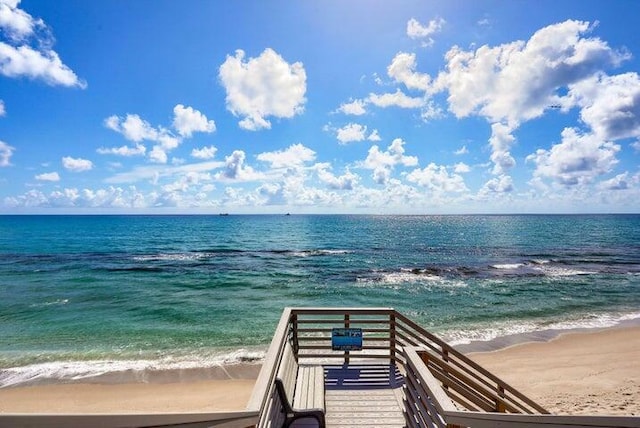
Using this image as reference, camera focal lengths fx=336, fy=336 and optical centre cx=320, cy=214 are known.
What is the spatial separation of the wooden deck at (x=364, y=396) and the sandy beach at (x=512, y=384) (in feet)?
13.8

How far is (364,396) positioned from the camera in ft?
20.3

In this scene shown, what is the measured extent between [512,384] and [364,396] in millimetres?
7122

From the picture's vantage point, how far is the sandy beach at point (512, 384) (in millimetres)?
9266

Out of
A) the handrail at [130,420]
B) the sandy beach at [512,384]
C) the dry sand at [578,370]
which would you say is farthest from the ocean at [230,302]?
the handrail at [130,420]

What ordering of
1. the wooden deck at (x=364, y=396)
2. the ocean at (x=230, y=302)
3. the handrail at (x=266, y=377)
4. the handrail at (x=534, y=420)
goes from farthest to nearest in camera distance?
the ocean at (x=230, y=302) → the wooden deck at (x=364, y=396) → the handrail at (x=266, y=377) → the handrail at (x=534, y=420)

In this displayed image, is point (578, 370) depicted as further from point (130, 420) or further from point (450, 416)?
point (130, 420)

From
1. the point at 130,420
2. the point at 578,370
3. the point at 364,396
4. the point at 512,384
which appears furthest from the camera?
the point at 578,370

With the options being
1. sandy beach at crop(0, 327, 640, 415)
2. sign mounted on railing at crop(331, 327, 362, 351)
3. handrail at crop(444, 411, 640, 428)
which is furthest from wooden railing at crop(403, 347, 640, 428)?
sandy beach at crop(0, 327, 640, 415)

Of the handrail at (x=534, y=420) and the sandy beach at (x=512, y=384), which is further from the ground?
the handrail at (x=534, y=420)

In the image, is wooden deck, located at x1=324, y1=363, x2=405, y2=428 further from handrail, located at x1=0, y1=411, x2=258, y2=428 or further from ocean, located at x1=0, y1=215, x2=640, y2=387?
ocean, located at x1=0, y1=215, x2=640, y2=387

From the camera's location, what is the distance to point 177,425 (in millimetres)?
2193

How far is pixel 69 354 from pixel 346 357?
11922mm

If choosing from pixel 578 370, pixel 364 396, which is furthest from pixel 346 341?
pixel 578 370

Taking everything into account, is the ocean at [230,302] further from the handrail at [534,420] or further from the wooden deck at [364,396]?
A: the handrail at [534,420]
